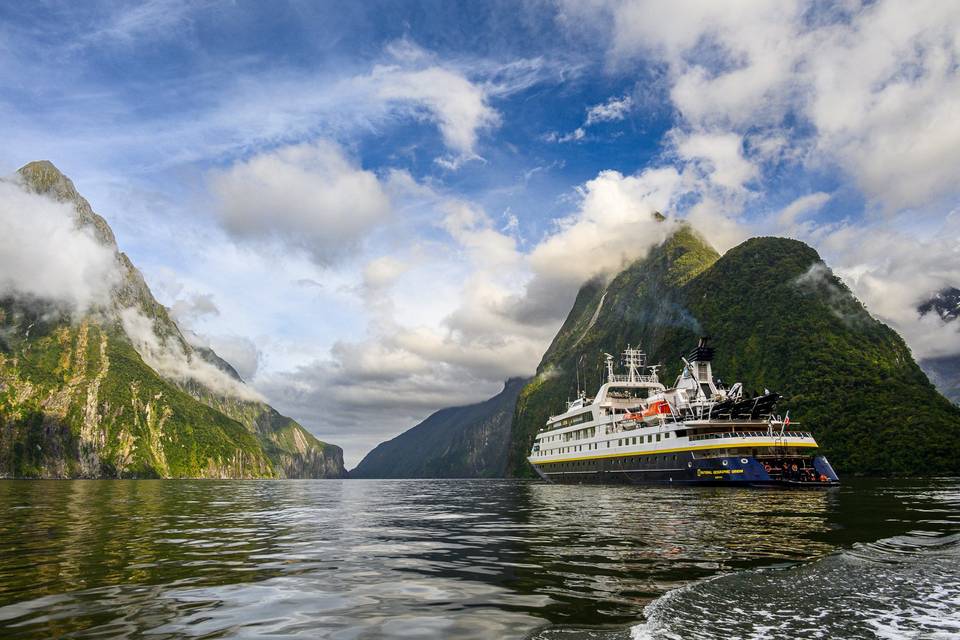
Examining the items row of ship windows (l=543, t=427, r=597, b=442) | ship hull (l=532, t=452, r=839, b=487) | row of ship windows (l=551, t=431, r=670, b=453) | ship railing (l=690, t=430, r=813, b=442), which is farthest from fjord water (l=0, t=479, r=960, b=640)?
row of ship windows (l=543, t=427, r=597, b=442)

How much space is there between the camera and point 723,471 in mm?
61312

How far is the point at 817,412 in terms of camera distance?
14338 cm

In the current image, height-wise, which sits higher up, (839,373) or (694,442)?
(839,373)

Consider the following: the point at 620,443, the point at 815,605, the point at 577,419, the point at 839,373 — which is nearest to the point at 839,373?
the point at 839,373

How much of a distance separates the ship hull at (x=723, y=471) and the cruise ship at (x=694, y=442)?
9 cm

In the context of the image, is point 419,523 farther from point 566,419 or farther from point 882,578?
point 566,419

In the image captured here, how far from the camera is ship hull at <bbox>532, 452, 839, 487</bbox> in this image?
59.2 meters

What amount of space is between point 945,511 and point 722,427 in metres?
36.6

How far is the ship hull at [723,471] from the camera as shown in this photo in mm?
59219

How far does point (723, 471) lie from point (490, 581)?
56.1m

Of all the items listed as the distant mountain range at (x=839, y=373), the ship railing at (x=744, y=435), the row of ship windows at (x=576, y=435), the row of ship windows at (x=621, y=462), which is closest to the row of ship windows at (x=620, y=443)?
the row of ship windows at (x=576, y=435)

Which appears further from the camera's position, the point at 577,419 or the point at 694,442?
the point at 577,419

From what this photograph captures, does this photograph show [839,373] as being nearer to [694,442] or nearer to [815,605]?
[694,442]

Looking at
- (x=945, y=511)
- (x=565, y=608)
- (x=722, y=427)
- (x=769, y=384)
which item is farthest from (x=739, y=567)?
(x=769, y=384)
